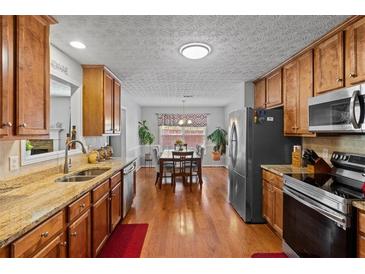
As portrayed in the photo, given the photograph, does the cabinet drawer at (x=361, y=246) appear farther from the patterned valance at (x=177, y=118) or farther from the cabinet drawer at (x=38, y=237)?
the patterned valance at (x=177, y=118)

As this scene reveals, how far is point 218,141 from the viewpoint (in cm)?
802

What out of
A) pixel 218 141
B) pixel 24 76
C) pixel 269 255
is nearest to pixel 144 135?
pixel 218 141

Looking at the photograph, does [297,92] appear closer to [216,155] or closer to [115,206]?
[115,206]

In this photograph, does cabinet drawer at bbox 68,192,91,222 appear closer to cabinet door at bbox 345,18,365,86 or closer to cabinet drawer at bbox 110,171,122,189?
cabinet drawer at bbox 110,171,122,189

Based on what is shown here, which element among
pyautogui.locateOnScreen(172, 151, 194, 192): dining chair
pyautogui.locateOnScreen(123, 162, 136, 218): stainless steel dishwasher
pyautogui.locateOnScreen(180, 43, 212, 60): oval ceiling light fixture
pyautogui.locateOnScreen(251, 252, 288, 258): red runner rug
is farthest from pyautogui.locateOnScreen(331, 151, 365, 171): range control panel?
pyautogui.locateOnScreen(172, 151, 194, 192): dining chair

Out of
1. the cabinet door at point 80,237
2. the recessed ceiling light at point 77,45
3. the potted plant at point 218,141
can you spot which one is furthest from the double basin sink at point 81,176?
the potted plant at point 218,141

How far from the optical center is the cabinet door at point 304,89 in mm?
2555

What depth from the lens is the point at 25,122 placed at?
5.11 ft

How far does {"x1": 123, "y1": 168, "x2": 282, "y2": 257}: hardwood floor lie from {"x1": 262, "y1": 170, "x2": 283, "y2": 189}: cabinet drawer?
2.21 feet

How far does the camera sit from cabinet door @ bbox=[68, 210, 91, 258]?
1.57 m

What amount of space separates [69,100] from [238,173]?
2.72 metres
